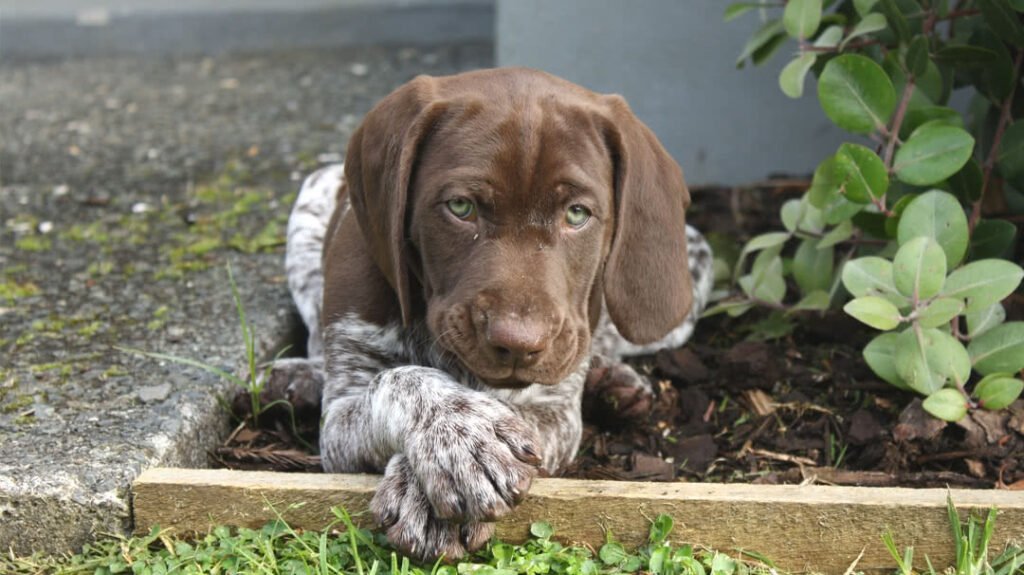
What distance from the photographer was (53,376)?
386cm

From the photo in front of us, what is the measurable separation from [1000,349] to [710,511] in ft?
3.92

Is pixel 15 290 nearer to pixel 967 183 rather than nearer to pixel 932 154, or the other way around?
pixel 932 154

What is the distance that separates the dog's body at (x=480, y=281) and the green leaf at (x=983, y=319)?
2.83 ft

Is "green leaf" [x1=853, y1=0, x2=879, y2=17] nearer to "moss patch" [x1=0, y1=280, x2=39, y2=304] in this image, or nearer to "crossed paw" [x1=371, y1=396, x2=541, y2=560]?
"crossed paw" [x1=371, y1=396, x2=541, y2=560]

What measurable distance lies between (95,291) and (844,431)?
8.75 ft

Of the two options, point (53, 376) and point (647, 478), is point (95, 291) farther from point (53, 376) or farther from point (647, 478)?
point (647, 478)

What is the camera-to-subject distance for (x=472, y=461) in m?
2.96

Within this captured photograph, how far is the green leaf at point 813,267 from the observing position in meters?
4.44

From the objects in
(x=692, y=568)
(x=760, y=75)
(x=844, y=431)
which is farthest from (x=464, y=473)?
(x=760, y=75)

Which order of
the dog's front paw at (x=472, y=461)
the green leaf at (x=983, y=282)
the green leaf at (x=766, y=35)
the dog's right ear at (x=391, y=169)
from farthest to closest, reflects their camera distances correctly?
1. the green leaf at (x=766, y=35)
2. the green leaf at (x=983, y=282)
3. the dog's right ear at (x=391, y=169)
4. the dog's front paw at (x=472, y=461)

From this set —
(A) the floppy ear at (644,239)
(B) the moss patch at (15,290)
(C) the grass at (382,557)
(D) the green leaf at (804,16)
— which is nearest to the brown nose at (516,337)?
(C) the grass at (382,557)

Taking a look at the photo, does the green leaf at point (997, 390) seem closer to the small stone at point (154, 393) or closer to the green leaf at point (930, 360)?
the green leaf at point (930, 360)

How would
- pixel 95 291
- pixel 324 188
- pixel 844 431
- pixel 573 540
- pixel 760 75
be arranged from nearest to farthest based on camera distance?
pixel 573 540 < pixel 844 431 < pixel 95 291 < pixel 324 188 < pixel 760 75

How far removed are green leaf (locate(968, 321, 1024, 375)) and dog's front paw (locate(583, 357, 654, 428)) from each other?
1.02 meters
